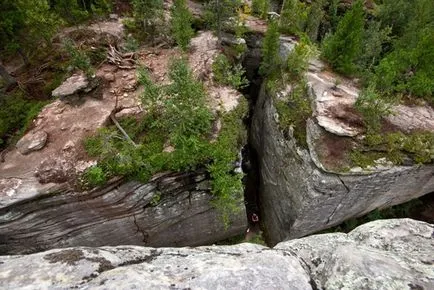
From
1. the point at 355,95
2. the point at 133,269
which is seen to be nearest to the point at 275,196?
the point at 355,95

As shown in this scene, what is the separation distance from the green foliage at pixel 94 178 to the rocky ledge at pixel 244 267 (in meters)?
3.65

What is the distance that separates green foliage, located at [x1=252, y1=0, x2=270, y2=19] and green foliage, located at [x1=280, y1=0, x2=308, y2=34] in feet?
4.80

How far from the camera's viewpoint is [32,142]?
36.9ft

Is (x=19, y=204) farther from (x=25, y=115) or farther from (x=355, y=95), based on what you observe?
(x=355, y=95)

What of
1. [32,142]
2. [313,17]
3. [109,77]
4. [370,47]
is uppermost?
[313,17]

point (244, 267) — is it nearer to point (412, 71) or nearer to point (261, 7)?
point (412, 71)

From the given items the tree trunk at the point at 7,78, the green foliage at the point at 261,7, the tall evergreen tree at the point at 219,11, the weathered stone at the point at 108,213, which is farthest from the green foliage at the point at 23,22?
the green foliage at the point at 261,7

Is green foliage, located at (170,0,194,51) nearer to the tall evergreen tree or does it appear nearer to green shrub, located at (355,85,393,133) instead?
the tall evergreen tree

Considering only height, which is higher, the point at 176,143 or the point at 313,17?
the point at 313,17

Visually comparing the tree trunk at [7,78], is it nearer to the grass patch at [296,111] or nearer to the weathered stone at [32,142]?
the weathered stone at [32,142]

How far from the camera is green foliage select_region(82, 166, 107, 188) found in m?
9.91

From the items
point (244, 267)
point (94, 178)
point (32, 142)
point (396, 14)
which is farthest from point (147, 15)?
point (396, 14)

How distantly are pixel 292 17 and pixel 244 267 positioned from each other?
→ 49.9 feet

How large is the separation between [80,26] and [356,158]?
15.6 meters
